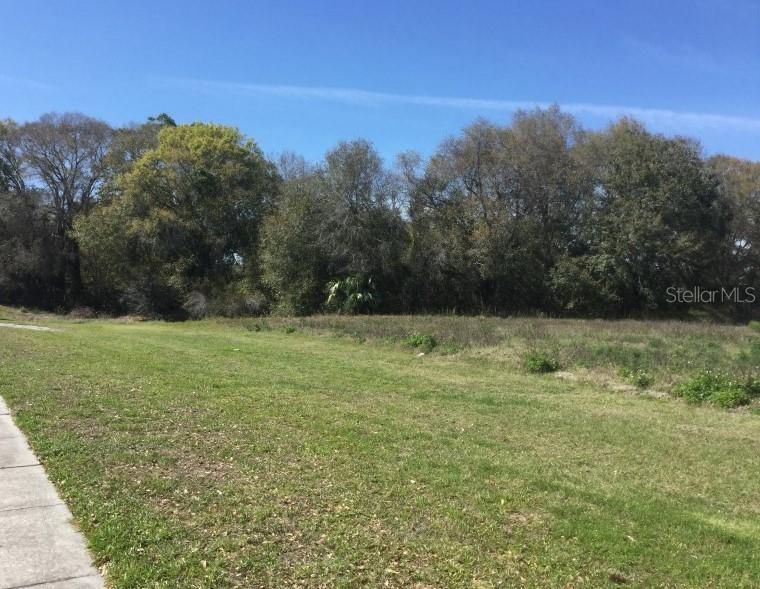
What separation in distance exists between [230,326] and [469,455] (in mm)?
21628

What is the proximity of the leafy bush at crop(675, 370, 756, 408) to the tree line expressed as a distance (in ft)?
71.1

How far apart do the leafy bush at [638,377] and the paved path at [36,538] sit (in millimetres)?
10860

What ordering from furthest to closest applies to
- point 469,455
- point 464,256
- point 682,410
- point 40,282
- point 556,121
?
point 40,282, point 556,121, point 464,256, point 682,410, point 469,455

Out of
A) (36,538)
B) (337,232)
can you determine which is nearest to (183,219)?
(337,232)

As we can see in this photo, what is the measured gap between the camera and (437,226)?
34.2 metres

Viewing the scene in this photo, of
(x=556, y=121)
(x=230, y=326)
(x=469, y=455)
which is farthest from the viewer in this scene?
(x=556, y=121)

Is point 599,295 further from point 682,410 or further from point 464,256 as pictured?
point 682,410

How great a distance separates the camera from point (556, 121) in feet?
119

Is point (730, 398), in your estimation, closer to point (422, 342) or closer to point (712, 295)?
point (422, 342)

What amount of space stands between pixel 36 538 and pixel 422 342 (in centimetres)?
1457

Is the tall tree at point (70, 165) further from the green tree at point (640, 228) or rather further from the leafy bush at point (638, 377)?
the leafy bush at point (638, 377)

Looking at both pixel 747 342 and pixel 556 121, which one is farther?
pixel 556 121

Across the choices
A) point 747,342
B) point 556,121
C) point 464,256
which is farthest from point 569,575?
point 556,121

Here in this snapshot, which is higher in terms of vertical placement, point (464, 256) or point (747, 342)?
point (464, 256)
